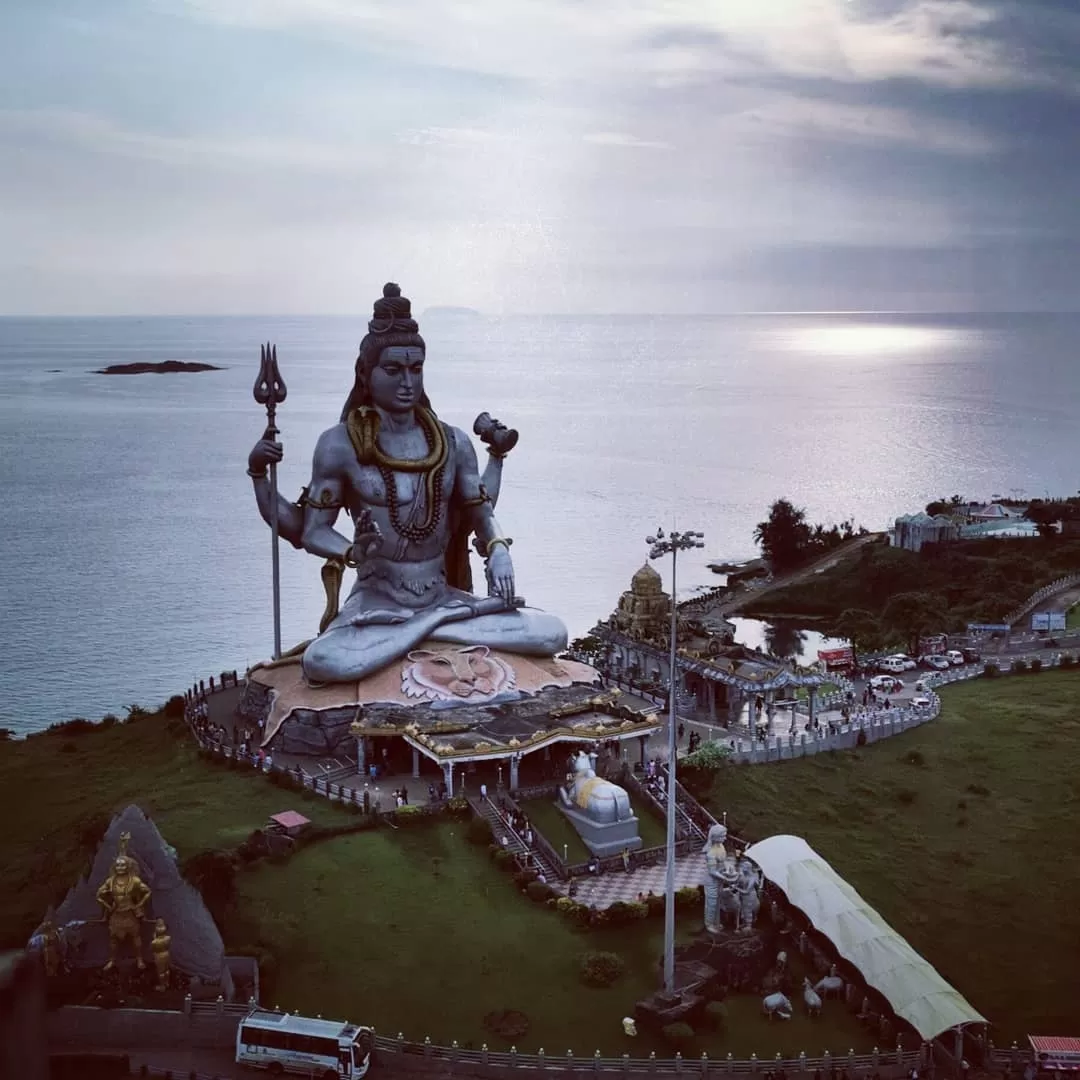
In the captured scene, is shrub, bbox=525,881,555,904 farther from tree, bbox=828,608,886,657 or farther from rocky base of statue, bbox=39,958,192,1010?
tree, bbox=828,608,886,657

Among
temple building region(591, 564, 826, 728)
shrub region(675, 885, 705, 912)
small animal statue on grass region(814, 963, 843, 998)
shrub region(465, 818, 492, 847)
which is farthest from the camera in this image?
temple building region(591, 564, 826, 728)

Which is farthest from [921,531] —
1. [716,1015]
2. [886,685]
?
[716,1015]

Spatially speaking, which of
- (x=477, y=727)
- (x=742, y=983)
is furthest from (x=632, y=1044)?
(x=477, y=727)

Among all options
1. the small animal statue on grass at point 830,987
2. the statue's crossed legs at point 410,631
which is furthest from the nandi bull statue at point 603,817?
the statue's crossed legs at point 410,631

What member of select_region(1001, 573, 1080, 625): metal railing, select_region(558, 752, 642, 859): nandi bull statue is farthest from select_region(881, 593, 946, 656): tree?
select_region(558, 752, 642, 859): nandi bull statue

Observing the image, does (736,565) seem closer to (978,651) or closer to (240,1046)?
(978,651)

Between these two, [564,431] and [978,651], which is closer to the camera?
[978,651]
